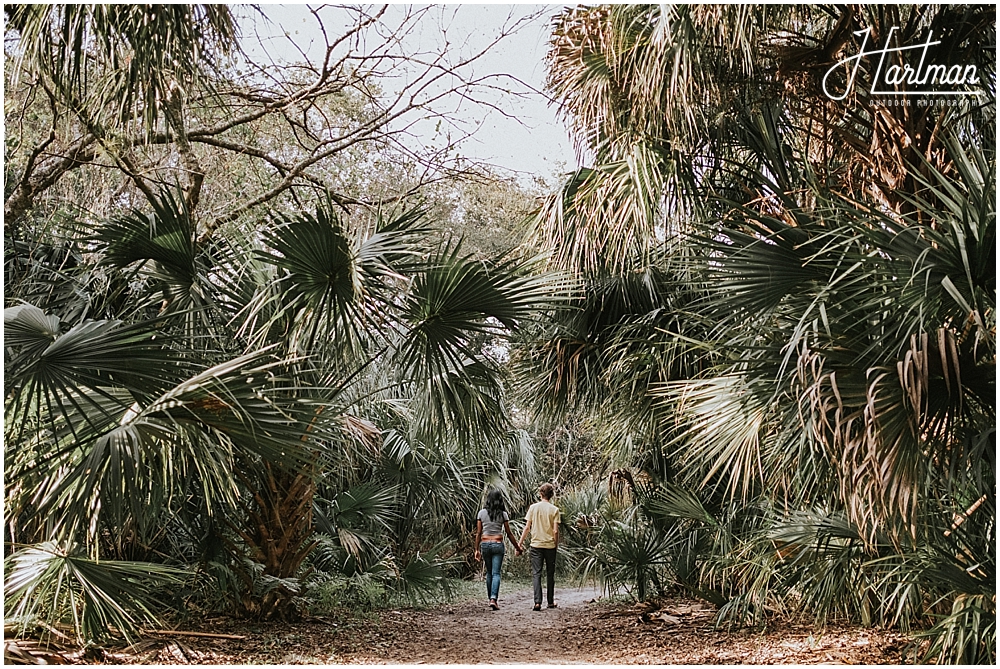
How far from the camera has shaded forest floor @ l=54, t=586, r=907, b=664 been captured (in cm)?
450

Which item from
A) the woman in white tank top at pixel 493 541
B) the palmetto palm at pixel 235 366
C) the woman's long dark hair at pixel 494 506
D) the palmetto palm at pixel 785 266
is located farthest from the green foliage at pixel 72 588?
the woman in white tank top at pixel 493 541

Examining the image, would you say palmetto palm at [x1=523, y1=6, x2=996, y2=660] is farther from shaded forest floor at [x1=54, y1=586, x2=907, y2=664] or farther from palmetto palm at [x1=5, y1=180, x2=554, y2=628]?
palmetto palm at [x1=5, y1=180, x2=554, y2=628]

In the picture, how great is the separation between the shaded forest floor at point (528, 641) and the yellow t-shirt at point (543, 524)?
0.67 m

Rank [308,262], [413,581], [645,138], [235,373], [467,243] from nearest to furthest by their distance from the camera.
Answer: [235,373] → [308,262] → [645,138] → [413,581] → [467,243]

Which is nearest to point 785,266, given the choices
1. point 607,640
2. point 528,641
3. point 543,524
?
point 607,640

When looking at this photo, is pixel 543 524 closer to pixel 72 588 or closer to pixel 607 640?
pixel 607 640

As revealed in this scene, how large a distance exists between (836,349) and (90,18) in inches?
144

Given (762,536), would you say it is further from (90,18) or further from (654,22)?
(90,18)

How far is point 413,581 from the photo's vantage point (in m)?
7.60

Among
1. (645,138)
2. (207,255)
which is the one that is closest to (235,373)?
(207,255)

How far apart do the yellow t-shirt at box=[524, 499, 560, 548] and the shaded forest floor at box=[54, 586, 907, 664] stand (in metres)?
0.67

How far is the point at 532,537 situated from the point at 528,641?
1580 mm

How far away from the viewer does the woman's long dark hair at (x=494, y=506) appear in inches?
303

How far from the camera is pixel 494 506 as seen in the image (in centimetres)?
778
